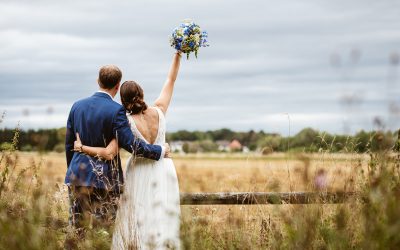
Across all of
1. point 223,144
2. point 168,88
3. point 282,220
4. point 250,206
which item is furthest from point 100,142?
point 223,144

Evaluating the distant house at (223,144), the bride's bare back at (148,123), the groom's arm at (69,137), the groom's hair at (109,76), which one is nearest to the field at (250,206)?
the groom's arm at (69,137)

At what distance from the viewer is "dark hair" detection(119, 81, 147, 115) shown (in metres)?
5.73

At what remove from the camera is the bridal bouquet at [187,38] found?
6.99 meters

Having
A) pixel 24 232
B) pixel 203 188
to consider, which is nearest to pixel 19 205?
pixel 24 232

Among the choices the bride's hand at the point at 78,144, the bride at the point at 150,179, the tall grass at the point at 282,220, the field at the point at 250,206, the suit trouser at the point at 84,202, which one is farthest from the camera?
the bride at the point at 150,179

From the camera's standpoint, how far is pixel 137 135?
5.84 m

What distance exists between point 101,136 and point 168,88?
3.73 feet

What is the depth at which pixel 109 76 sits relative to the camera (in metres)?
5.70

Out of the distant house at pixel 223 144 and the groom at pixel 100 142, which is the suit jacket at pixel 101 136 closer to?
the groom at pixel 100 142

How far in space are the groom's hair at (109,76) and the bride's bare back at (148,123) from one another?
0.40 metres

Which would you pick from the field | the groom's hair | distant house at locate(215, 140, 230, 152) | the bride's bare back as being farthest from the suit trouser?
distant house at locate(215, 140, 230, 152)

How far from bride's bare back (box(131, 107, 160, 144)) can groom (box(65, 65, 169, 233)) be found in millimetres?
153

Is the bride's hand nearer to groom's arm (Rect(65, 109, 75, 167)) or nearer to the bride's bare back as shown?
groom's arm (Rect(65, 109, 75, 167))

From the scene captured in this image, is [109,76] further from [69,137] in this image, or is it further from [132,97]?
[69,137]
